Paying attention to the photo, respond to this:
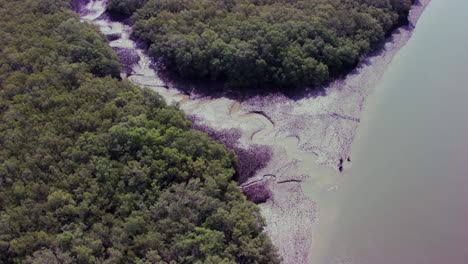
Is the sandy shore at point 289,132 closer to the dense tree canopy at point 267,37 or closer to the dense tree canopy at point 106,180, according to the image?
the dense tree canopy at point 267,37

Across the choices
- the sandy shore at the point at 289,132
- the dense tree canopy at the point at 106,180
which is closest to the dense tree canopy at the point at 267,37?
the sandy shore at the point at 289,132

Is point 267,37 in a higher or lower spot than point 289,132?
higher

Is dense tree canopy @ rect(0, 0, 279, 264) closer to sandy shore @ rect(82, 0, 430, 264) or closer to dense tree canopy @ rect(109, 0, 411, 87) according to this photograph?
sandy shore @ rect(82, 0, 430, 264)

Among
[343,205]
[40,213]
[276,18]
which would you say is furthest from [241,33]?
[40,213]

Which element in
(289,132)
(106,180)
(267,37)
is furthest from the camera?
(267,37)

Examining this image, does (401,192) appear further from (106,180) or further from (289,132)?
(106,180)

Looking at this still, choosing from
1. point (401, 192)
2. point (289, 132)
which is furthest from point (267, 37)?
point (401, 192)
